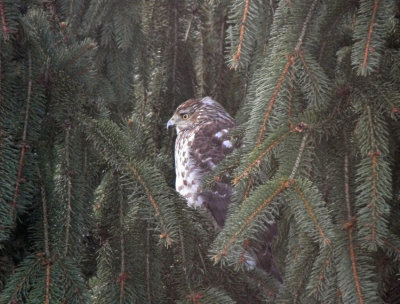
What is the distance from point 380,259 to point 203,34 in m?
2.56

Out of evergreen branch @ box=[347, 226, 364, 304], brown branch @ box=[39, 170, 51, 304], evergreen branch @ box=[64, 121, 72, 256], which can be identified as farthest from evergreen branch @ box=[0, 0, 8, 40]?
evergreen branch @ box=[347, 226, 364, 304]

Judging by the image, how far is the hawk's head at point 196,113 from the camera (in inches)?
193

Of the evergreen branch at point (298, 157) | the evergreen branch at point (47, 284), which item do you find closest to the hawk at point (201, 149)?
the evergreen branch at point (298, 157)

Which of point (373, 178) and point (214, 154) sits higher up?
point (214, 154)

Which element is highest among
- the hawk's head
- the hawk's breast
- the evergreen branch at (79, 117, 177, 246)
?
the hawk's head

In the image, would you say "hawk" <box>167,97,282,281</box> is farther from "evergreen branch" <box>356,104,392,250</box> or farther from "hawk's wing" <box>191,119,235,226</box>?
"evergreen branch" <box>356,104,392,250</box>

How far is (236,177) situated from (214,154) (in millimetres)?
2556

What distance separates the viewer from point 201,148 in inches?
201

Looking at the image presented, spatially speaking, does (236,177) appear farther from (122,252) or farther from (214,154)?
(214,154)

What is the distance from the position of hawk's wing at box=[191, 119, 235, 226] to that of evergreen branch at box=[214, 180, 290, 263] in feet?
7.72

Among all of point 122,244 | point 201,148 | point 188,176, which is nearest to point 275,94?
point 122,244

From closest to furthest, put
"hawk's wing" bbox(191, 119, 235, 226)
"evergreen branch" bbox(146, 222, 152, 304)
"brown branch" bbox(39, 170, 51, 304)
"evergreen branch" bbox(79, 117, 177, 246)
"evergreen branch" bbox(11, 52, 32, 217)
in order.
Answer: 1. "brown branch" bbox(39, 170, 51, 304)
2. "evergreen branch" bbox(11, 52, 32, 217)
3. "evergreen branch" bbox(79, 117, 177, 246)
4. "evergreen branch" bbox(146, 222, 152, 304)
5. "hawk's wing" bbox(191, 119, 235, 226)

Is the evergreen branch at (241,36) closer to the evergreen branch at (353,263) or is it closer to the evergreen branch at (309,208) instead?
the evergreen branch at (309,208)

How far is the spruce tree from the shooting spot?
2.33m
